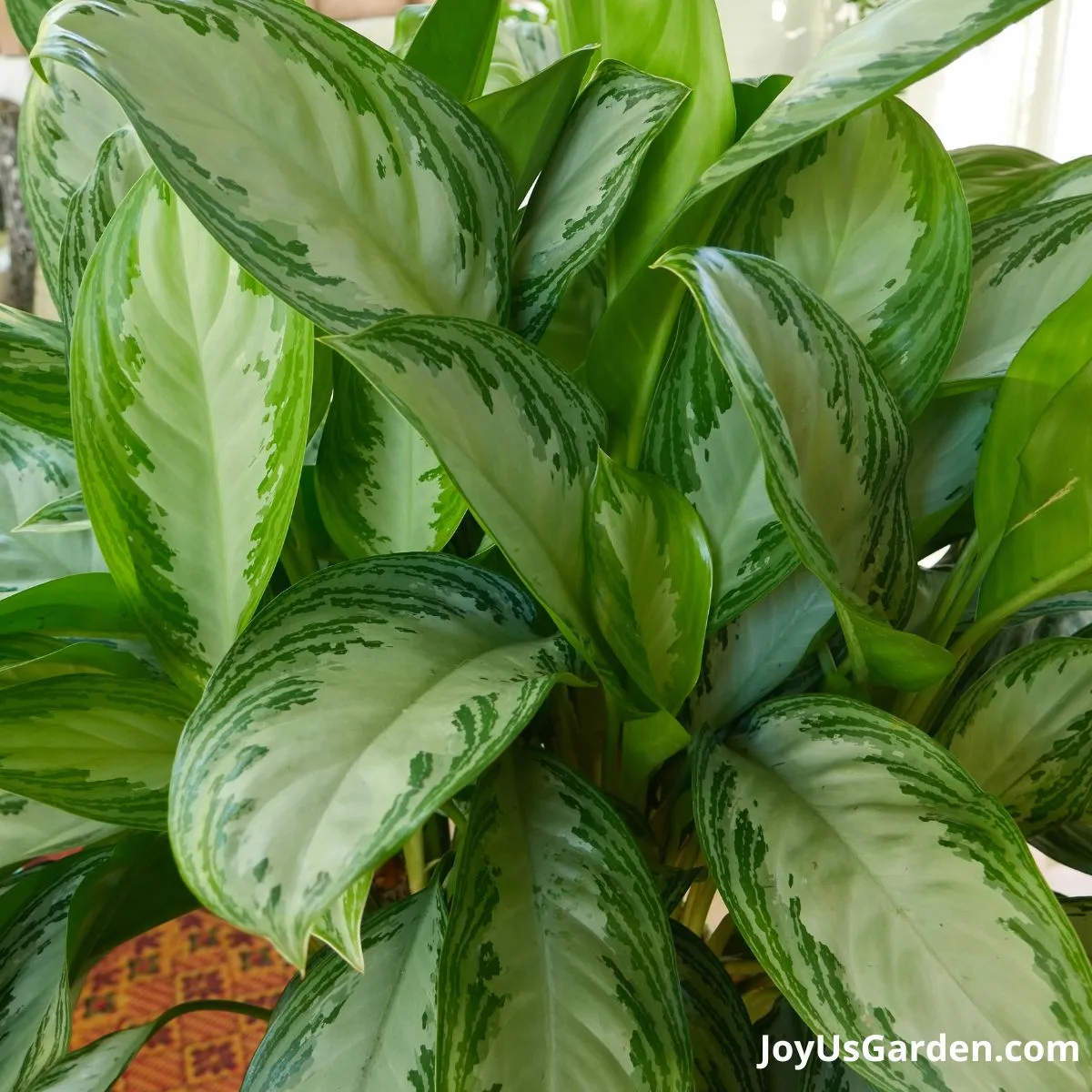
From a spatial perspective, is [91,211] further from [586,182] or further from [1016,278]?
[1016,278]

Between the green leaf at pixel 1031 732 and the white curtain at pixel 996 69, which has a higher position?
the white curtain at pixel 996 69

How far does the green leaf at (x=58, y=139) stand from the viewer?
0.41 meters

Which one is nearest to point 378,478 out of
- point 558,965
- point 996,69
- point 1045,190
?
point 558,965

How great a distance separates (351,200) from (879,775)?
239mm

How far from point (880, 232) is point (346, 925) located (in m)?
0.27

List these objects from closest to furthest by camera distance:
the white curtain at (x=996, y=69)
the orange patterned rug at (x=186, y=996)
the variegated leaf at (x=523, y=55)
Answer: the variegated leaf at (x=523, y=55)
the orange patterned rug at (x=186, y=996)
the white curtain at (x=996, y=69)

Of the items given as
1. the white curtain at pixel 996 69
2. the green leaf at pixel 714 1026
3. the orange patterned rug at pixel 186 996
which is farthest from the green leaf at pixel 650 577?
the white curtain at pixel 996 69

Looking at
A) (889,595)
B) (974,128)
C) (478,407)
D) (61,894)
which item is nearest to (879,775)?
(889,595)

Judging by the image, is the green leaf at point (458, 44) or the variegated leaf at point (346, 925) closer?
the variegated leaf at point (346, 925)

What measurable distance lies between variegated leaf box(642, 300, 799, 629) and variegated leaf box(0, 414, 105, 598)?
26cm

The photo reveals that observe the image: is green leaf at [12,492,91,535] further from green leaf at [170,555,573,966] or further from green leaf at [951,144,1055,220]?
green leaf at [951,144,1055,220]

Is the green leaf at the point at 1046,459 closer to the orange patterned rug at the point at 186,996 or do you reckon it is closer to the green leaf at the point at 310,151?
the green leaf at the point at 310,151

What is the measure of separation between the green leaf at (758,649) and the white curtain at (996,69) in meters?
1.04

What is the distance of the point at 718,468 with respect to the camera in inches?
12.6
